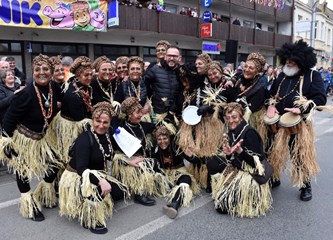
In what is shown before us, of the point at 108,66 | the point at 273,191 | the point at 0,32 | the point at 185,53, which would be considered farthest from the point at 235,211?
the point at 185,53

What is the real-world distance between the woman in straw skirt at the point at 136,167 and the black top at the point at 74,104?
0.46 meters

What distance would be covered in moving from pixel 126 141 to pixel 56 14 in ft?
26.4

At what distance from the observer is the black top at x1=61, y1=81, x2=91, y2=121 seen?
3588 millimetres

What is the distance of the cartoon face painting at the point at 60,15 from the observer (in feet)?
33.0

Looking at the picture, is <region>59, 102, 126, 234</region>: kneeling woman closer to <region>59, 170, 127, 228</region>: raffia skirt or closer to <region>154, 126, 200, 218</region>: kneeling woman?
<region>59, 170, 127, 228</region>: raffia skirt

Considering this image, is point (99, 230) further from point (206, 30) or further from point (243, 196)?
point (206, 30)

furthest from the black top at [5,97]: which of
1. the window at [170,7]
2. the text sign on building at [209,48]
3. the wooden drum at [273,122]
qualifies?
the window at [170,7]

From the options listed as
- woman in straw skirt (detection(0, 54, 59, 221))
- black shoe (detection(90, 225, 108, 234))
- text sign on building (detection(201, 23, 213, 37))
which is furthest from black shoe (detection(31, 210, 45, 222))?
text sign on building (detection(201, 23, 213, 37))

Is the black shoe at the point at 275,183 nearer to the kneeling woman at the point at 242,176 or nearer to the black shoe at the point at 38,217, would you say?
the kneeling woman at the point at 242,176

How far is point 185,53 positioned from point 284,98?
14.4m

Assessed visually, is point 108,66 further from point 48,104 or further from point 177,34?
point 177,34

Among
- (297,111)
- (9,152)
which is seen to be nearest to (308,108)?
(297,111)

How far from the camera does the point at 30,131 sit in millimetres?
3291

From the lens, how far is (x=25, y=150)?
128 inches
